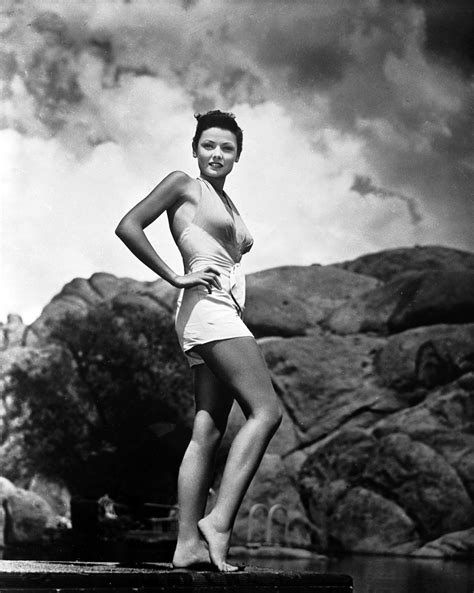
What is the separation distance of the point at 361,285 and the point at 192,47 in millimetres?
2224

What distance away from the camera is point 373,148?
21.8ft

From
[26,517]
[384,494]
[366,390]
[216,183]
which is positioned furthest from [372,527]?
[216,183]

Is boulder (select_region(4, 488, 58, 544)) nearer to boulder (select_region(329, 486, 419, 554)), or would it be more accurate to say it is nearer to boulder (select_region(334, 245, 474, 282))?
boulder (select_region(329, 486, 419, 554))

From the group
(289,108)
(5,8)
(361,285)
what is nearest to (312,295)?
(361,285)

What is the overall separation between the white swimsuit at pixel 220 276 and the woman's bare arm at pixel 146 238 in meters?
0.04

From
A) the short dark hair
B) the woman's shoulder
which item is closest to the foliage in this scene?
the short dark hair

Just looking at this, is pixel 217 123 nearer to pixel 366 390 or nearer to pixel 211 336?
pixel 211 336

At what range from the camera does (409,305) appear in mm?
7691

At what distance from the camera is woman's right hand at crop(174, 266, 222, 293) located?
2303 mm

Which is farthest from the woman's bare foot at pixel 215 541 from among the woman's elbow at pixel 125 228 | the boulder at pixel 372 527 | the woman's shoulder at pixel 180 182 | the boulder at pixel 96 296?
the boulder at pixel 372 527

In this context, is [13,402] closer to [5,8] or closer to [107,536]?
[107,536]

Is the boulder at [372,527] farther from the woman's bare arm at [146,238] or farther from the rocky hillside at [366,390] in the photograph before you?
the woman's bare arm at [146,238]

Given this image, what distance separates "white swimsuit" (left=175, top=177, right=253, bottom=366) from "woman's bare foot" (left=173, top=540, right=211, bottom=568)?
1.43 feet

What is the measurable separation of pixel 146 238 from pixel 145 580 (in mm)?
837
